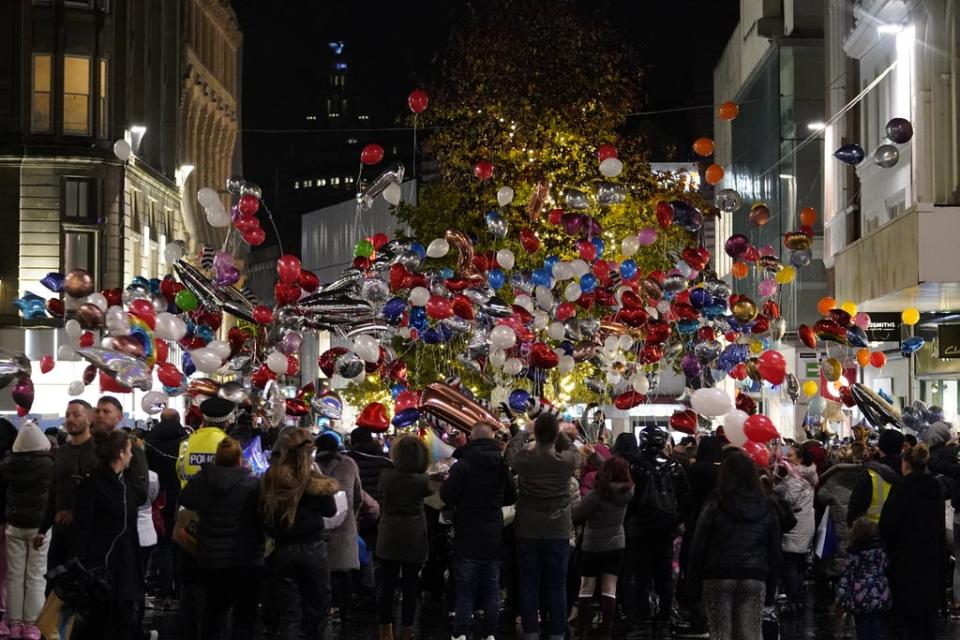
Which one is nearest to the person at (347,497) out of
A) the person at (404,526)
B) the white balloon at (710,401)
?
the person at (404,526)

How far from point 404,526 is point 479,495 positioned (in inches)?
31.5

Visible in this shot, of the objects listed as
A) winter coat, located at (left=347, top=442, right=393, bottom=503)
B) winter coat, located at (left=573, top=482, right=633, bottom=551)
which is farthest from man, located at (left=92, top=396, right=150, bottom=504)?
winter coat, located at (left=573, top=482, right=633, bottom=551)

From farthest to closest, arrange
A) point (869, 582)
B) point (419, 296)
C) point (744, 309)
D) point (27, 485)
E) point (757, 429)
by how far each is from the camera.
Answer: point (744, 309), point (419, 296), point (757, 429), point (27, 485), point (869, 582)

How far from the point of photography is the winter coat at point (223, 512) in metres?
11.3

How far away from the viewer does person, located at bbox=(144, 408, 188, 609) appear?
16.6 metres

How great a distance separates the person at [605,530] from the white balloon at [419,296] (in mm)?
7820

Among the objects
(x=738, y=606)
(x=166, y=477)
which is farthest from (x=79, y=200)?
(x=738, y=606)

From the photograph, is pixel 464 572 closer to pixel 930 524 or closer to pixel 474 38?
pixel 930 524

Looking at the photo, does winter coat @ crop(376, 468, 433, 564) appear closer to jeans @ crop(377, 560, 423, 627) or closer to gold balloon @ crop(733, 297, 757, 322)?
jeans @ crop(377, 560, 423, 627)

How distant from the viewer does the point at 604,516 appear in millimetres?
14414

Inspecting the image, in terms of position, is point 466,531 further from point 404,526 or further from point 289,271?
point 289,271

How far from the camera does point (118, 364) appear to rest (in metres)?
19.2

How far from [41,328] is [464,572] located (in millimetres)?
37391

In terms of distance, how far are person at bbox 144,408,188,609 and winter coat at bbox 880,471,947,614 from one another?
7.88 meters
